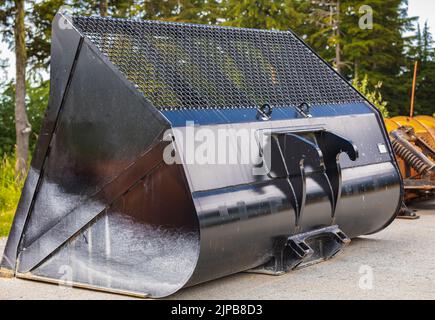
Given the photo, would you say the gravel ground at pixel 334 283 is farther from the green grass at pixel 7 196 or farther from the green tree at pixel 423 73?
the green tree at pixel 423 73

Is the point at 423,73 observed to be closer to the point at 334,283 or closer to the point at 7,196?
the point at 7,196

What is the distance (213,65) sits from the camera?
595 cm

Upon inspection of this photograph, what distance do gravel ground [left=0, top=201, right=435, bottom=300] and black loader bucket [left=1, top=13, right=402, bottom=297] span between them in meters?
0.14

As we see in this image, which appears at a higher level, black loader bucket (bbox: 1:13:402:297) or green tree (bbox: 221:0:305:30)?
green tree (bbox: 221:0:305:30)

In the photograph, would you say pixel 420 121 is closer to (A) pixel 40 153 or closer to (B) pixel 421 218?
(B) pixel 421 218

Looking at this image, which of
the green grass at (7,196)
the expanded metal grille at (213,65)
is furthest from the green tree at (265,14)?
Answer: the expanded metal grille at (213,65)

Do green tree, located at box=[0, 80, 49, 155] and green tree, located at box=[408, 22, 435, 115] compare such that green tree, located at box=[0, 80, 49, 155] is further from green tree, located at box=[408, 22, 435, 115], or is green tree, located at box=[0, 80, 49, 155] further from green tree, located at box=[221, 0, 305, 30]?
green tree, located at box=[408, 22, 435, 115]

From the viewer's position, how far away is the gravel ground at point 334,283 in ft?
16.3

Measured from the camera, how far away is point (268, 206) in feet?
17.1

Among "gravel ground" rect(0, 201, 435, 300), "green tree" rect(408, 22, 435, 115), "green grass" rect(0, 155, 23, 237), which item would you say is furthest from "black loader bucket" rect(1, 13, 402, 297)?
"green tree" rect(408, 22, 435, 115)

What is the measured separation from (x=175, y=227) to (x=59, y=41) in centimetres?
177

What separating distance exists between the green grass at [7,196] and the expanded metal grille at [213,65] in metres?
3.35

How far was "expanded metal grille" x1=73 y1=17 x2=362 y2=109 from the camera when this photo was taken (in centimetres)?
532
